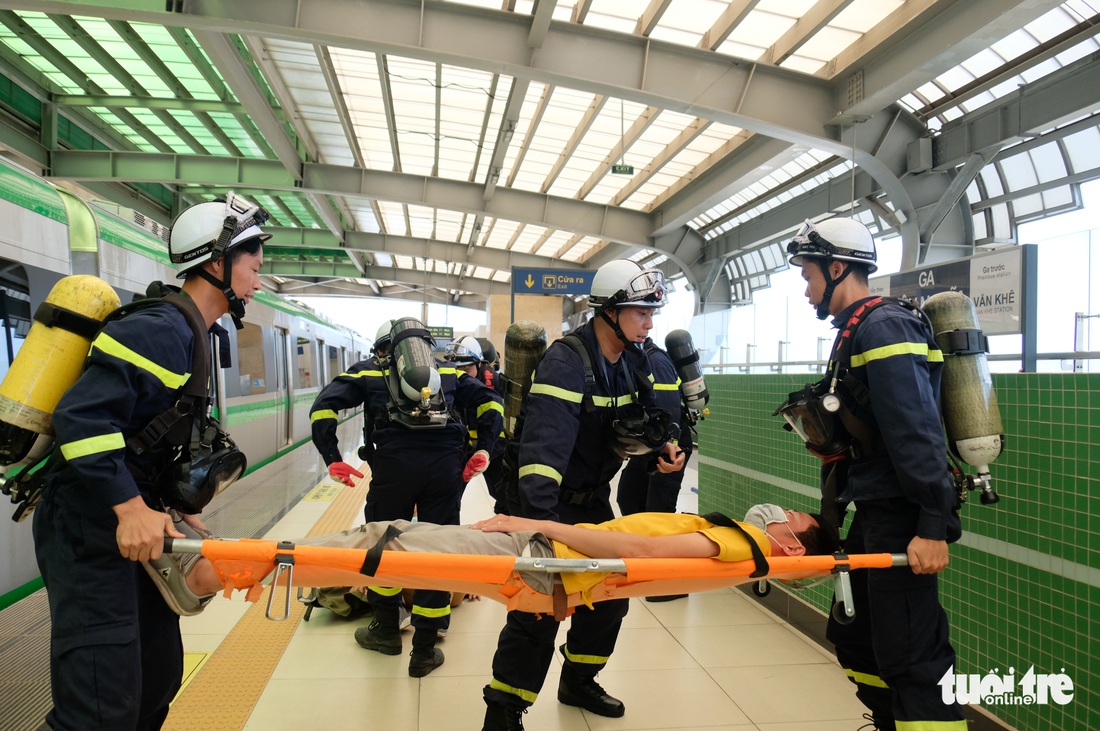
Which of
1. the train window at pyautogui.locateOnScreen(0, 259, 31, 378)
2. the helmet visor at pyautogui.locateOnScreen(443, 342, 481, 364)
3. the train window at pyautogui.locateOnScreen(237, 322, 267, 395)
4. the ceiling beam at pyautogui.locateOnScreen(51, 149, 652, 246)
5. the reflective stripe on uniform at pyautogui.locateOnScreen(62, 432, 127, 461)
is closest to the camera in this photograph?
the reflective stripe on uniform at pyautogui.locateOnScreen(62, 432, 127, 461)

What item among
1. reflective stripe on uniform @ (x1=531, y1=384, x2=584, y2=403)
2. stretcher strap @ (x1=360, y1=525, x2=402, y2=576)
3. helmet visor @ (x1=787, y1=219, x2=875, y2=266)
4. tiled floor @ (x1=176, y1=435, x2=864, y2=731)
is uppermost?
helmet visor @ (x1=787, y1=219, x2=875, y2=266)

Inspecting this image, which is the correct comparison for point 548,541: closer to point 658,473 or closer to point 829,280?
point 829,280

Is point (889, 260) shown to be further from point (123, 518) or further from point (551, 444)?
point (123, 518)

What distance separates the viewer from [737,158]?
12.7m

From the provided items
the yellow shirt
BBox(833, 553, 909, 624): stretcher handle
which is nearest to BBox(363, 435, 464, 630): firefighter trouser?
the yellow shirt

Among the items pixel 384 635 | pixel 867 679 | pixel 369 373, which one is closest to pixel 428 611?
pixel 384 635

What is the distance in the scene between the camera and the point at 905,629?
2270 mm

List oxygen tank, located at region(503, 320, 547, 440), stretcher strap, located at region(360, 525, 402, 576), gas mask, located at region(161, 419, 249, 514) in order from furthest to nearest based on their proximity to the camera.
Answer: oxygen tank, located at region(503, 320, 547, 440)
gas mask, located at region(161, 419, 249, 514)
stretcher strap, located at region(360, 525, 402, 576)

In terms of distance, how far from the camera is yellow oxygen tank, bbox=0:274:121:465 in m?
1.94

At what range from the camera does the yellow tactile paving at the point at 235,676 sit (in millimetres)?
3088

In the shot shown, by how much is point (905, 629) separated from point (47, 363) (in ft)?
9.15

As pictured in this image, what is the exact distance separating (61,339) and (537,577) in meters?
1.57

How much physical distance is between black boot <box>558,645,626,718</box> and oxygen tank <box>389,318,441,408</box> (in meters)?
1.63

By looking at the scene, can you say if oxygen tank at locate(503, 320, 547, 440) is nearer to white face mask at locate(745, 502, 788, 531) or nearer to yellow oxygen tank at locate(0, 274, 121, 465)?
white face mask at locate(745, 502, 788, 531)
